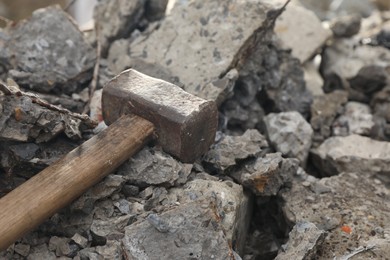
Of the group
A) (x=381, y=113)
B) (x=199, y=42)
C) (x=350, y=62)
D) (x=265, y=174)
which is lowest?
(x=381, y=113)

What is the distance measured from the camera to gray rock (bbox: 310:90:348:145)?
3635 millimetres

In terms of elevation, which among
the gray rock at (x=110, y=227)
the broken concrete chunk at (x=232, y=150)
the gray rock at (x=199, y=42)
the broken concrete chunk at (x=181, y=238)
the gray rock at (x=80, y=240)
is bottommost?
the broken concrete chunk at (x=232, y=150)

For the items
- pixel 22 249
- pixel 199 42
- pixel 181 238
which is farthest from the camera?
pixel 199 42

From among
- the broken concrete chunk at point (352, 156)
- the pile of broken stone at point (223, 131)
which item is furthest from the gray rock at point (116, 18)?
the broken concrete chunk at point (352, 156)

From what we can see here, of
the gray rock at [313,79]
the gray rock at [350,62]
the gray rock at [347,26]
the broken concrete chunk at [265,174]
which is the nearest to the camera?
the broken concrete chunk at [265,174]

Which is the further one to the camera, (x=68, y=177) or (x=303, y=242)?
(x=303, y=242)

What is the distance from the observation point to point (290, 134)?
130 inches

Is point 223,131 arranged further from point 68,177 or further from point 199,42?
point 68,177

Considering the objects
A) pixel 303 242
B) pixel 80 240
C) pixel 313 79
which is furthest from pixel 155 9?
pixel 303 242

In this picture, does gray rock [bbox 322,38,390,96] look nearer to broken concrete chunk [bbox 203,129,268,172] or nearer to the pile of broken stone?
the pile of broken stone

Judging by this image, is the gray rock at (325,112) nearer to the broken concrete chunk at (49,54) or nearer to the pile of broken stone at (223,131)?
the pile of broken stone at (223,131)

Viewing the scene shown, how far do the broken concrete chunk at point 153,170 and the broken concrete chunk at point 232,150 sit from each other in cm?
22

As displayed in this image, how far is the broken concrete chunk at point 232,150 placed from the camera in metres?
2.80

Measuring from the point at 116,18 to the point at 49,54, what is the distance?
599 millimetres
